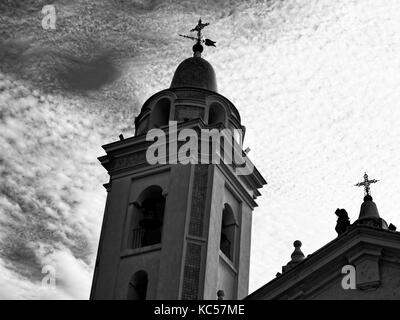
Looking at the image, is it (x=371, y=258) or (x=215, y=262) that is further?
(x=215, y=262)

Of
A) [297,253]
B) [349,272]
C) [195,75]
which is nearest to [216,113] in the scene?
[195,75]

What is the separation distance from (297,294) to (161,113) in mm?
9089

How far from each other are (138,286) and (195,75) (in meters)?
6.92

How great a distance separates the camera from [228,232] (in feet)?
82.3

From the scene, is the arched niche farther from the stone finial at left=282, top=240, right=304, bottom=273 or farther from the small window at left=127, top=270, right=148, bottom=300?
the stone finial at left=282, top=240, right=304, bottom=273

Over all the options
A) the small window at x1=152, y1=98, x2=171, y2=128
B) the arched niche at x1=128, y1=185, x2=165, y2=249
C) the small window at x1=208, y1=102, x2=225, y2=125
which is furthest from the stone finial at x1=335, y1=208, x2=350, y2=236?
the small window at x1=152, y1=98, x2=171, y2=128

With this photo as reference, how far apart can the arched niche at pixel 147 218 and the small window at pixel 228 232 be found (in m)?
1.84

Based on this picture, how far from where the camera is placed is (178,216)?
922 inches

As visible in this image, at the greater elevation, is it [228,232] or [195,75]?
[195,75]

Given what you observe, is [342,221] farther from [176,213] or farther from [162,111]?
[162,111]
